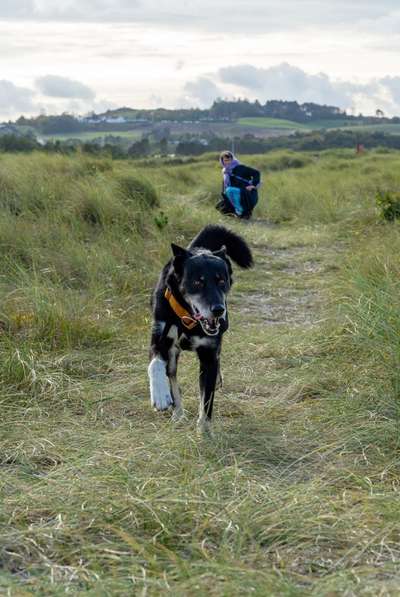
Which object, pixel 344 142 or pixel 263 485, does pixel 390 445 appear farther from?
pixel 344 142

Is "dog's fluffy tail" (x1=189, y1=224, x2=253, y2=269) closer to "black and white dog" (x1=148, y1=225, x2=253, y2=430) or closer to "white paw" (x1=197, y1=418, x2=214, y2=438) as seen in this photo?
"black and white dog" (x1=148, y1=225, x2=253, y2=430)

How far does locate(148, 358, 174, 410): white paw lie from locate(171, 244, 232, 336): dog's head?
30cm

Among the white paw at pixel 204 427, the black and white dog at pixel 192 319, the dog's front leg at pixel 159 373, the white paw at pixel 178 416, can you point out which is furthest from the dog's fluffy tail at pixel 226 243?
the white paw at pixel 204 427

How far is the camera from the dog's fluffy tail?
5.23m

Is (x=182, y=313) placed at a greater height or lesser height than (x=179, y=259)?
lesser

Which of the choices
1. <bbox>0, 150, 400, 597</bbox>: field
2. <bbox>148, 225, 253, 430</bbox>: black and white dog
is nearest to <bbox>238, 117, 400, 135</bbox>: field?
<bbox>0, 150, 400, 597</bbox>: field

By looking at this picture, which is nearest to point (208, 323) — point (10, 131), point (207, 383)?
point (207, 383)

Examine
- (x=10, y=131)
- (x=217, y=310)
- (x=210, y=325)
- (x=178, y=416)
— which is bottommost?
(x=10, y=131)

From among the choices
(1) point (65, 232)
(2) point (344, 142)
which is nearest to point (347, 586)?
(1) point (65, 232)

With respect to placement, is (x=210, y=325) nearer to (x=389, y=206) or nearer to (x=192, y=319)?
(x=192, y=319)

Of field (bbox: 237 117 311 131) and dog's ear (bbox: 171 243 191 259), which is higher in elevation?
dog's ear (bbox: 171 243 191 259)

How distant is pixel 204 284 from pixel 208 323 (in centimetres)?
20

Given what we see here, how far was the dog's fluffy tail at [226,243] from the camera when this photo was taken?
17.1 feet

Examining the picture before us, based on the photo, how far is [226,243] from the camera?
527cm
